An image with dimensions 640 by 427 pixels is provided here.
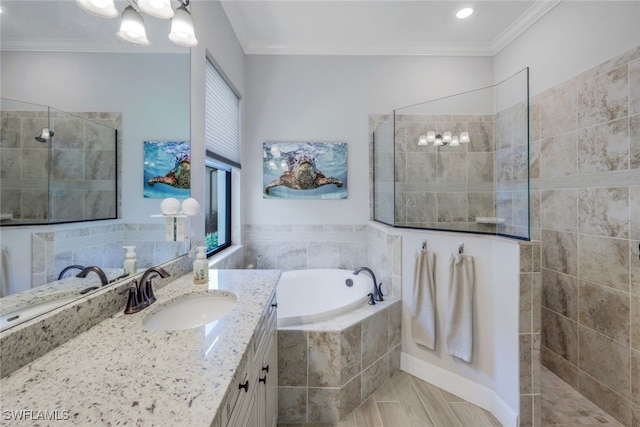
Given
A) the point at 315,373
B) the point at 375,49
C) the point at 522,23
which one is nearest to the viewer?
the point at 315,373

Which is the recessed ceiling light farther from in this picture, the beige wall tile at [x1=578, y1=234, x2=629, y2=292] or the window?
the window

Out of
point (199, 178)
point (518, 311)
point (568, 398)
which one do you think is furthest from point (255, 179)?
point (568, 398)

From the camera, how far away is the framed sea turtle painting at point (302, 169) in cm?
277

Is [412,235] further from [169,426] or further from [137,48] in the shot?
[137,48]

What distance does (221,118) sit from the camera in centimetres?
218

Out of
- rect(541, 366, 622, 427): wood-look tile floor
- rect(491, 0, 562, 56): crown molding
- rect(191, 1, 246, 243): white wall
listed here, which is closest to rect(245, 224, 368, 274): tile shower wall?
rect(191, 1, 246, 243): white wall

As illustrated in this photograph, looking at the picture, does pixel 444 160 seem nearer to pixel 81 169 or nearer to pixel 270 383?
pixel 270 383

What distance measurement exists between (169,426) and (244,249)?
7.70 feet

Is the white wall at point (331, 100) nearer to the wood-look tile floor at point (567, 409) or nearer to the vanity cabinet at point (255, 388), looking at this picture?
the vanity cabinet at point (255, 388)

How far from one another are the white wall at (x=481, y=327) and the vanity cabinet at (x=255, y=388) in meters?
1.20

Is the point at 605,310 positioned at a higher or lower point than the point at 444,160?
lower

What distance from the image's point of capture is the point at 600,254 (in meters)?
1.67

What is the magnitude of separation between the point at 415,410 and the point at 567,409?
1.01m

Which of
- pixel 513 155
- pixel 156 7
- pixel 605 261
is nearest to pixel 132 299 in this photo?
pixel 156 7
